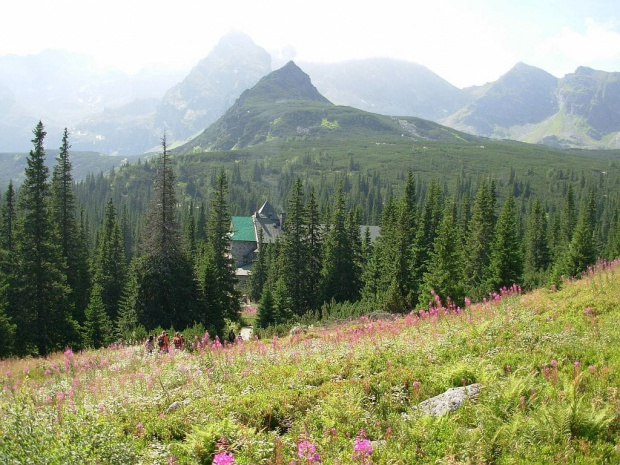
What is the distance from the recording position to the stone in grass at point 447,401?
6.91m

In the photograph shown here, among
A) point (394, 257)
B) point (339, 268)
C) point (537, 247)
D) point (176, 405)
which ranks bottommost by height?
point (339, 268)

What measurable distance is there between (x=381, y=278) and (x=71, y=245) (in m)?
29.5

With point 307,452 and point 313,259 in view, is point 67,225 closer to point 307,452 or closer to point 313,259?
point 313,259

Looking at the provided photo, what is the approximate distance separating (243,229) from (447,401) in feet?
299

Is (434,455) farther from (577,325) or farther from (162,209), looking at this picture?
(162,209)

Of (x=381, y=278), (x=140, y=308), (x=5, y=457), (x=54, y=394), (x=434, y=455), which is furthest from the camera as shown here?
(x=381, y=278)

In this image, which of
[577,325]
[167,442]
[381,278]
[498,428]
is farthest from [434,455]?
[381,278]

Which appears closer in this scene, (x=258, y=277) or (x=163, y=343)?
(x=163, y=343)

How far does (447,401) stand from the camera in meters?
7.11

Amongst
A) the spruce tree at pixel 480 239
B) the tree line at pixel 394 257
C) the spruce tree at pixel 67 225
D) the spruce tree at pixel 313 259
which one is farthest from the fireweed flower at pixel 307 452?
the spruce tree at pixel 480 239

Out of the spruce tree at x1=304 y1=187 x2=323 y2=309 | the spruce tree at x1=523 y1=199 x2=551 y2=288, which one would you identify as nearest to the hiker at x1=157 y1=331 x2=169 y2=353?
the spruce tree at x1=304 y1=187 x2=323 y2=309

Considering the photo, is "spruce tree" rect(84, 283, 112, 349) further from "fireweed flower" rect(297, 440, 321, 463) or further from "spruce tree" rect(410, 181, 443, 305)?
"fireweed flower" rect(297, 440, 321, 463)

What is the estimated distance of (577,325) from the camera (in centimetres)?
1000

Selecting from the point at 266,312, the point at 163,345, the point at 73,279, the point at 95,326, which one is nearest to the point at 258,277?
the point at 266,312
